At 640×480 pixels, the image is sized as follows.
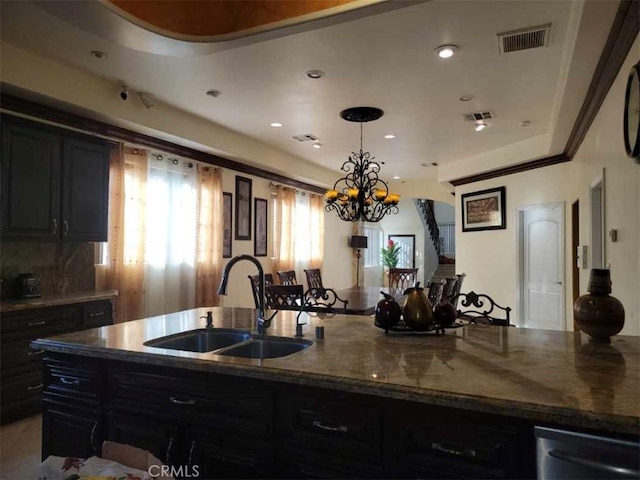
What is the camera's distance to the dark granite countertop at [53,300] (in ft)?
10.5

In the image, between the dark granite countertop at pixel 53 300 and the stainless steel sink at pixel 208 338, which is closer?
the stainless steel sink at pixel 208 338

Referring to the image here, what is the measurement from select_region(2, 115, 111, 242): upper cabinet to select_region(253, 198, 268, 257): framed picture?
272 centimetres

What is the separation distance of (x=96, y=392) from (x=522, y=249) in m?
6.13

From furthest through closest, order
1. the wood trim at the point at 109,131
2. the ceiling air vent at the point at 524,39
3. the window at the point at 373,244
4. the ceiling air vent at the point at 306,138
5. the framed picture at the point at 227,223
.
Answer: the window at the point at 373,244 → the framed picture at the point at 227,223 → the ceiling air vent at the point at 306,138 → the wood trim at the point at 109,131 → the ceiling air vent at the point at 524,39

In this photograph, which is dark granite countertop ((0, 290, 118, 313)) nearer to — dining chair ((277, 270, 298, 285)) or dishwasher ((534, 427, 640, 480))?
dining chair ((277, 270, 298, 285))

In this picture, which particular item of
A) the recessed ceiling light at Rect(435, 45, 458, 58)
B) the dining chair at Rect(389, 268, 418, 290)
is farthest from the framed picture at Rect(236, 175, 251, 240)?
the recessed ceiling light at Rect(435, 45, 458, 58)

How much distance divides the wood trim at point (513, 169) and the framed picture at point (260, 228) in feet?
11.4

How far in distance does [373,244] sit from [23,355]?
33.7 ft

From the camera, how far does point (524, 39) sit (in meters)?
3.04

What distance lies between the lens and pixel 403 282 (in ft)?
25.8

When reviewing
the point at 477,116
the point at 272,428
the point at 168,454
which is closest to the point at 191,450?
the point at 168,454

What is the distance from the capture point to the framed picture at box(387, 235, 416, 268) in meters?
13.0

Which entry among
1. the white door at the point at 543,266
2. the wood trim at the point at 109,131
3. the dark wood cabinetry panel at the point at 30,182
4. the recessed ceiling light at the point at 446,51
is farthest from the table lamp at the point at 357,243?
the dark wood cabinetry panel at the point at 30,182

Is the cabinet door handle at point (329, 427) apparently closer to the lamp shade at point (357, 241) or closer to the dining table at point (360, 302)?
the dining table at point (360, 302)
